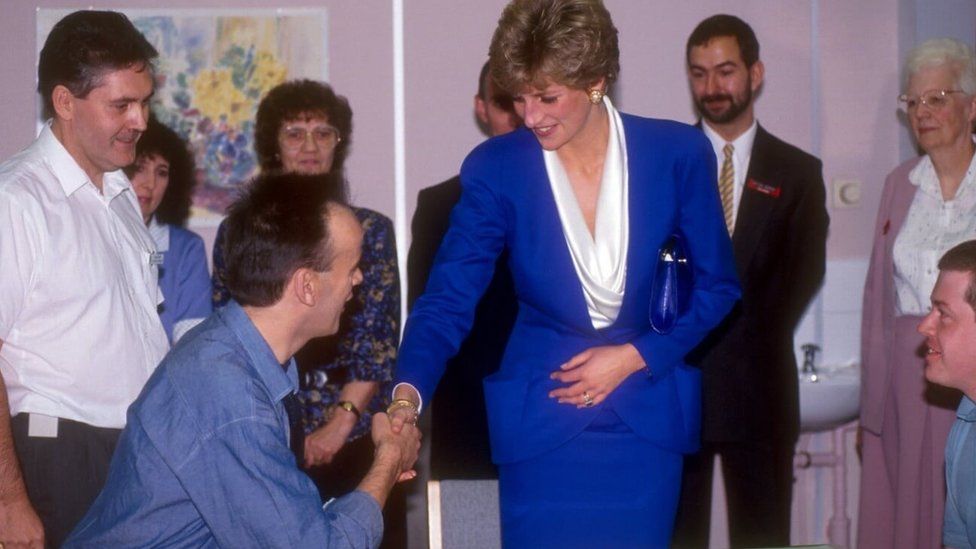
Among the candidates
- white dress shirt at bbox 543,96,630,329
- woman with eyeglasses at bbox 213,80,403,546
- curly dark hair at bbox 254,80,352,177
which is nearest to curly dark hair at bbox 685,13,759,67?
curly dark hair at bbox 254,80,352,177

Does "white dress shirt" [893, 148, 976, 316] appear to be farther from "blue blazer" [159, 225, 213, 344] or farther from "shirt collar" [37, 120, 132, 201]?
"shirt collar" [37, 120, 132, 201]

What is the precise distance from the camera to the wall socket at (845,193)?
490cm

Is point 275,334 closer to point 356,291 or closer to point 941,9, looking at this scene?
point 356,291

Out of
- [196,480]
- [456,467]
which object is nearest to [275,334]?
[196,480]

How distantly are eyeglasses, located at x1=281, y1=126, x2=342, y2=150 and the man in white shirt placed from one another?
3.40ft

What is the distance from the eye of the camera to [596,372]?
232cm

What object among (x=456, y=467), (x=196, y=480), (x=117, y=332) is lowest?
(x=456, y=467)

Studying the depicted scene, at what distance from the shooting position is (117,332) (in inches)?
99.3

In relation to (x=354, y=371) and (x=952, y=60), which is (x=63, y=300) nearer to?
(x=354, y=371)

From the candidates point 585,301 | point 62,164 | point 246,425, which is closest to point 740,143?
point 585,301

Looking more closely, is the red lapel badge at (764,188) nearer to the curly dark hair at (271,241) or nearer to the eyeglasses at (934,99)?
the eyeglasses at (934,99)

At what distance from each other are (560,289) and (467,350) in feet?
4.34

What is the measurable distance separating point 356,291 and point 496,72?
1149mm

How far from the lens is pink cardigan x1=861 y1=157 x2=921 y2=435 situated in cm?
406
